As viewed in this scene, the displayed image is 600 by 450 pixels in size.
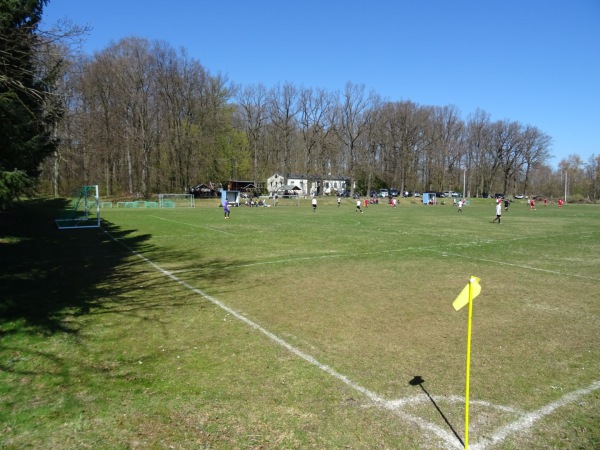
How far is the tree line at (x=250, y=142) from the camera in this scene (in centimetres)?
5953

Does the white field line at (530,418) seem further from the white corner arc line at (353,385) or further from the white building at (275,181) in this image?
the white building at (275,181)

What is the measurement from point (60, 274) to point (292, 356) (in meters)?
9.02

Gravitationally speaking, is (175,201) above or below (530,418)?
above

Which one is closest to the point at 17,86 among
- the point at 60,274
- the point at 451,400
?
the point at 60,274

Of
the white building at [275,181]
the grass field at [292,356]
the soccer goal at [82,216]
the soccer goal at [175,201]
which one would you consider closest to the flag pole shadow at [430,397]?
the grass field at [292,356]

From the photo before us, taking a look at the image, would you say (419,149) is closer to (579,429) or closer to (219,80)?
(219,80)

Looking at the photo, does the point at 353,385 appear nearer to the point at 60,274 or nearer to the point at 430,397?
the point at 430,397

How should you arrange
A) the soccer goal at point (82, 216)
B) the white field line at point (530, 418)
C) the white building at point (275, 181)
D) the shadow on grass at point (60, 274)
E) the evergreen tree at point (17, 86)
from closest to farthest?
1. the white field line at point (530, 418)
2. the shadow on grass at point (60, 274)
3. the evergreen tree at point (17, 86)
4. the soccer goal at point (82, 216)
5. the white building at point (275, 181)

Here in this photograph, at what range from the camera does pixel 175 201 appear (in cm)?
5522

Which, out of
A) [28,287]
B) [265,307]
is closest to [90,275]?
[28,287]

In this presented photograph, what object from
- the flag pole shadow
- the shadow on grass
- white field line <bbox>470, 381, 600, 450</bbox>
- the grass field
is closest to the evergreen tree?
the shadow on grass

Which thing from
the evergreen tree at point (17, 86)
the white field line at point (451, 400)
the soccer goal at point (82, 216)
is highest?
the evergreen tree at point (17, 86)

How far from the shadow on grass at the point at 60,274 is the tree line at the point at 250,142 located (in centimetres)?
1828

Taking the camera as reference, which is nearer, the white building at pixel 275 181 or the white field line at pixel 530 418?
the white field line at pixel 530 418
